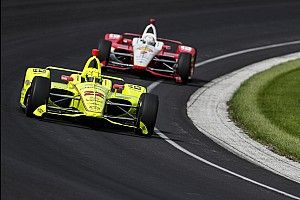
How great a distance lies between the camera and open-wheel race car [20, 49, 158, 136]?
18.4m

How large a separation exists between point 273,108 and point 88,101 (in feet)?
20.5

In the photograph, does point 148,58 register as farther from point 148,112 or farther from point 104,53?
point 148,112

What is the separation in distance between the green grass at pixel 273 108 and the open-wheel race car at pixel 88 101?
8.08ft

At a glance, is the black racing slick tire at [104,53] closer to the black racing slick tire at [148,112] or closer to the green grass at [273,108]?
the green grass at [273,108]

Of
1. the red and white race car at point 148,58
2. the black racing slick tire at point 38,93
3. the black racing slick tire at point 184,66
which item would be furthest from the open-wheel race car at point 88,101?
the black racing slick tire at point 184,66

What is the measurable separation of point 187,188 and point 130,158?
1706 millimetres

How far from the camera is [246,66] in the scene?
98.5 feet

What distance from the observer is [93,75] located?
19.6 m

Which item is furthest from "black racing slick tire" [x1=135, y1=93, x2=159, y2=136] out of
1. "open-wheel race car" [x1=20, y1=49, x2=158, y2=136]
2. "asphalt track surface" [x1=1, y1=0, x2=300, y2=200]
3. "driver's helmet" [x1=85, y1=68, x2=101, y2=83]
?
"driver's helmet" [x1=85, y1=68, x2=101, y2=83]

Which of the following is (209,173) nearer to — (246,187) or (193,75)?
(246,187)

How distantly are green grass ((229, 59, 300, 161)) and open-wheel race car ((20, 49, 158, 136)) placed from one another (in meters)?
2.46

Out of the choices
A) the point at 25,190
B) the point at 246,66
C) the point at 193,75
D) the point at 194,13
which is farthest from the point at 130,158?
the point at 194,13

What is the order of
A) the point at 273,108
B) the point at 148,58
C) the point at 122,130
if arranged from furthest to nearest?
the point at 148,58 → the point at 273,108 → the point at 122,130

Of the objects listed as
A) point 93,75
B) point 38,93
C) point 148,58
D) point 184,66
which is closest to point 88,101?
point 38,93
